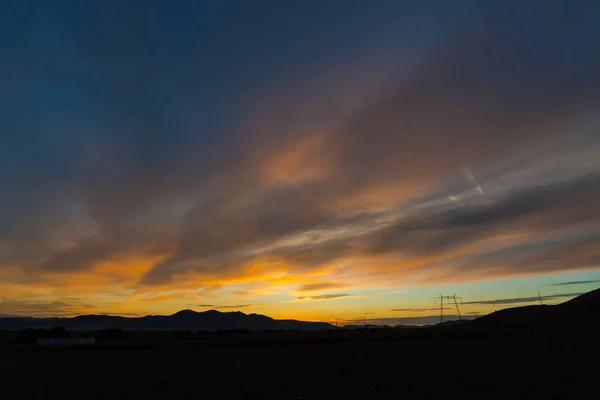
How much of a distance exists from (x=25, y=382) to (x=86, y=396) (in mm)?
10611

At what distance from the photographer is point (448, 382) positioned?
93.6 ft

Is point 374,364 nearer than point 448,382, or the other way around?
point 448,382

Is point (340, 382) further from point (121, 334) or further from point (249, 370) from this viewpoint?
point (121, 334)

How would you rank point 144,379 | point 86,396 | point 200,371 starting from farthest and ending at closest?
point 200,371 → point 144,379 → point 86,396

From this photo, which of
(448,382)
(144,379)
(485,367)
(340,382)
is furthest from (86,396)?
(485,367)

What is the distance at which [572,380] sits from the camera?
2831 centimetres

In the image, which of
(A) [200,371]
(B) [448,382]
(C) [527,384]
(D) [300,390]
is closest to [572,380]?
(C) [527,384]

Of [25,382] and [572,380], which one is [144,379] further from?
[572,380]

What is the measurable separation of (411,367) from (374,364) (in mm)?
4165

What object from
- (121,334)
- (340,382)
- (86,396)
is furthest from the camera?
(121,334)

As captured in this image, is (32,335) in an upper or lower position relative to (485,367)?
upper

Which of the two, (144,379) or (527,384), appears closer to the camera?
(527,384)

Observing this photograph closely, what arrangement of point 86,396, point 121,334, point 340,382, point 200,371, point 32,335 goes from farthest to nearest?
point 121,334 → point 32,335 → point 200,371 → point 340,382 → point 86,396

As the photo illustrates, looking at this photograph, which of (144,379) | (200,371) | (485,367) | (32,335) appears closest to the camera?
(144,379)
